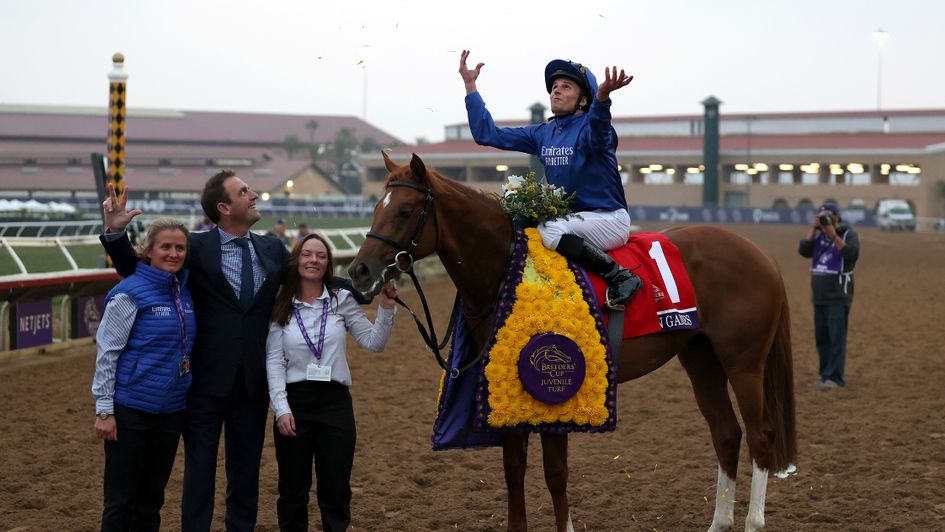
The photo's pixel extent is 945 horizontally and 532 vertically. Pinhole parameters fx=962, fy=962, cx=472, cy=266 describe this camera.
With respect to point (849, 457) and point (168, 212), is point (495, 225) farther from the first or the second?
point (168, 212)

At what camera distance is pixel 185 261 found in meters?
4.01

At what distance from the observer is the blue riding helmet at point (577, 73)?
464 cm

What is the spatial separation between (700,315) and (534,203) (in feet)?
3.76

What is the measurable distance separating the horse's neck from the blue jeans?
18.6ft

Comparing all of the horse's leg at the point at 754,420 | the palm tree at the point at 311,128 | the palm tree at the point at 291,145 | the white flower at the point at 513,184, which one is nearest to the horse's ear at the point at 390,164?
the white flower at the point at 513,184

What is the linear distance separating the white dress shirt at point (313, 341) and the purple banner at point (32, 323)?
295 inches

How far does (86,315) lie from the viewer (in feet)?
37.9

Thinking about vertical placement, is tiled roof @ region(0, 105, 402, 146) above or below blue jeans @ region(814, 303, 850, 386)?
above

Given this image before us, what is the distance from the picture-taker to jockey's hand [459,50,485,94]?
4.83 meters

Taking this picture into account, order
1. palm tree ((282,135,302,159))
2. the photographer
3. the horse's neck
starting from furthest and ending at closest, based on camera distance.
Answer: palm tree ((282,135,302,159)) → the photographer → the horse's neck

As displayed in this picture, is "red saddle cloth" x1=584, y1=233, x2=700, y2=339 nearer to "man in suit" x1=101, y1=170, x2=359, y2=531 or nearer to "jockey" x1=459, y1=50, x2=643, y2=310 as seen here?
"jockey" x1=459, y1=50, x2=643, y2=310

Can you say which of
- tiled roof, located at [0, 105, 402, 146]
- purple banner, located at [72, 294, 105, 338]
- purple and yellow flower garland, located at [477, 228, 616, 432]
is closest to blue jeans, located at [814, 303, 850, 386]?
purple and yellow flower garland, located at [477, 228, 616, 432]

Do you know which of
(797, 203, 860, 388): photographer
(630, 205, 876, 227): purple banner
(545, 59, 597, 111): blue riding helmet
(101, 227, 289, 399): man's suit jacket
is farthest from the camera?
(630, 205, 876, 227): purple banner

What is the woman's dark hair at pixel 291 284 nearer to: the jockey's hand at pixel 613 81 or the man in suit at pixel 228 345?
the man in suit at pixel 228 345
